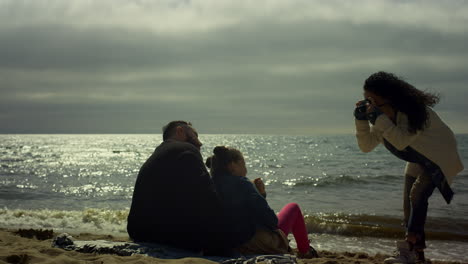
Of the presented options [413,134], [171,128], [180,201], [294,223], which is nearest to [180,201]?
[180,201]

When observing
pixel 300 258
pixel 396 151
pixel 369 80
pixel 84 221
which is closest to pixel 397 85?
pixel 369 80

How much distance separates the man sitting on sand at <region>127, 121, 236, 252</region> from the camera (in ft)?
13.1

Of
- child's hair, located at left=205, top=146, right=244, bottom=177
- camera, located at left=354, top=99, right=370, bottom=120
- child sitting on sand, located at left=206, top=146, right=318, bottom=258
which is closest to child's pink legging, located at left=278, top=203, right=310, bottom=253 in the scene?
child sitting on sand, located at left=206, top=146, right=318, bottom=258

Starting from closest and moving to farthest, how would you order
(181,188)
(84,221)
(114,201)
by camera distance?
1. (181,188)
2. (84,221)
3. (114,201)

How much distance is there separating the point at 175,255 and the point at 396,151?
2597 millimetres

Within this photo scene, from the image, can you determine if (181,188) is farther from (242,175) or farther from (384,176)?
(384,176)

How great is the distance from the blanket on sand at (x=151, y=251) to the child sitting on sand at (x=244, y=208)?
217 millimetres

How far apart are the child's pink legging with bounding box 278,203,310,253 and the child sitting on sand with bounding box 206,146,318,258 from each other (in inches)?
11.0

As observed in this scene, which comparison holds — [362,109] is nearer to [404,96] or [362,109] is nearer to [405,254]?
[404,96]

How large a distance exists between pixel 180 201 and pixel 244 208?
2.05 feet

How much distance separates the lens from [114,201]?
1506 cm

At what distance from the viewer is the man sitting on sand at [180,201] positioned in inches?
157

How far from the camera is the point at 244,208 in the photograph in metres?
4.14

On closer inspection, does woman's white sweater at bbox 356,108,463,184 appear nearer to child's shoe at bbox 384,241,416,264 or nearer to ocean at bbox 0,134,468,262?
child's shoe at bbox 384,241,416,264
